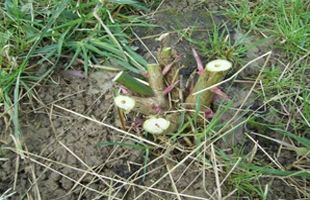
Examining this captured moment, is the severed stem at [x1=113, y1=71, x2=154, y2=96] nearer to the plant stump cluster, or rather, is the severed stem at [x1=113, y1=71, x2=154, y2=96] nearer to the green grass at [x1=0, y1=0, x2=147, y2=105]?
the plant stump cluster

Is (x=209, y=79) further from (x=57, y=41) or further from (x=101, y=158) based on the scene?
(x=57, y=41)

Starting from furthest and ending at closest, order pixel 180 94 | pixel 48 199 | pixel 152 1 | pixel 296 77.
A: pixel 152 1
pixel 296 77
pixel 180 94
pixel 48 199

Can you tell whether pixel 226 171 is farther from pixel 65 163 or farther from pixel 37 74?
pixel 37 74

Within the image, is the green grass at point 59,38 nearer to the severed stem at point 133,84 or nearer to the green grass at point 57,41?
the green grass at point 57,41

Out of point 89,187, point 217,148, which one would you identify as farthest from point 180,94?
point 89,187

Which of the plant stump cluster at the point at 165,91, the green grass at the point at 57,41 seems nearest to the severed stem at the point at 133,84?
the plant stump cluster at the point at 165,91

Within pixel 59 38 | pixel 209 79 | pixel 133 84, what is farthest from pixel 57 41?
pixel 209 79
